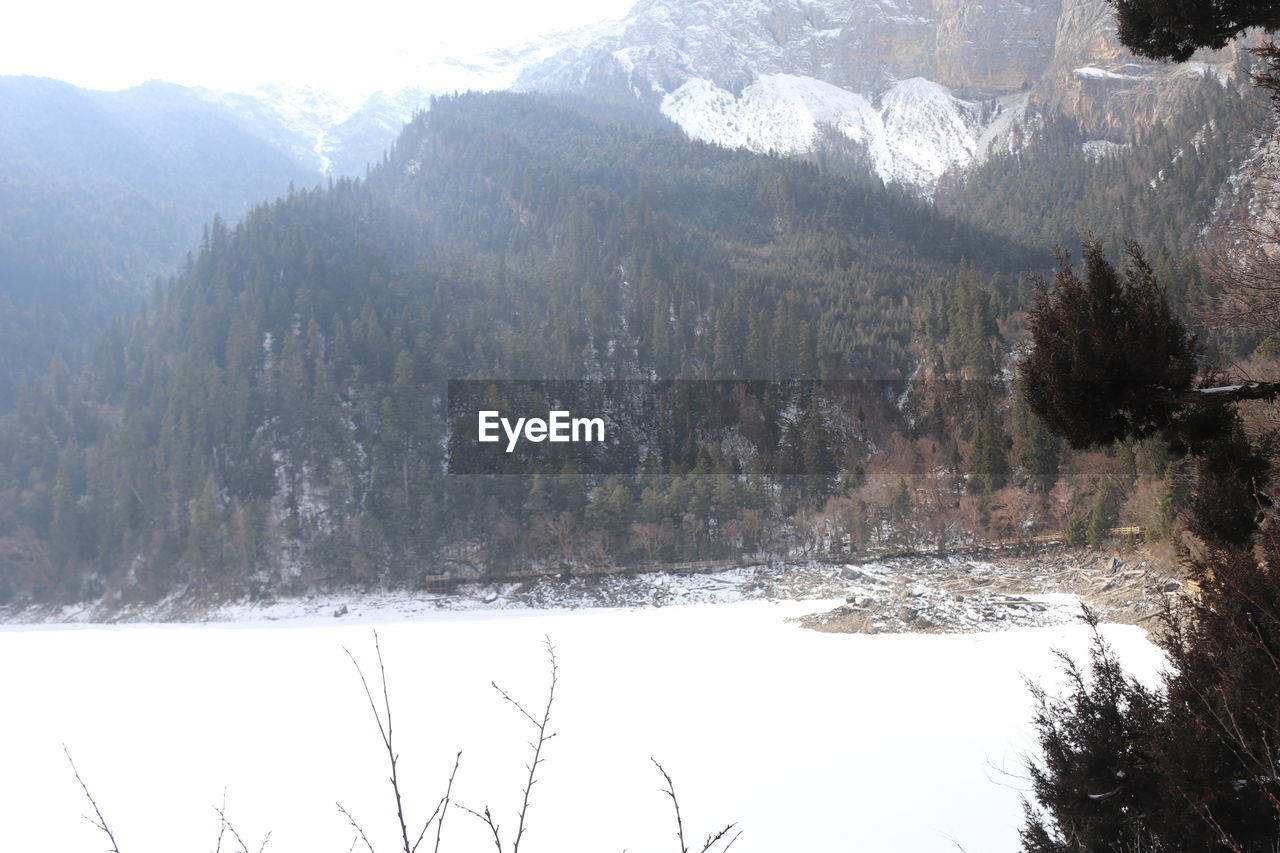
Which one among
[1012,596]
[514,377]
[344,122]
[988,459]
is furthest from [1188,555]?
[344,122]

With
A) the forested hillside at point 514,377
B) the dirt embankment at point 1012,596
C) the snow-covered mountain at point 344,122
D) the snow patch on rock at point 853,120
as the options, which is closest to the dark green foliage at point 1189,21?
the dirt embankment at point 1012,596

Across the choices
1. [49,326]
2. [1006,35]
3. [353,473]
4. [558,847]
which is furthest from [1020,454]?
[1006,35]

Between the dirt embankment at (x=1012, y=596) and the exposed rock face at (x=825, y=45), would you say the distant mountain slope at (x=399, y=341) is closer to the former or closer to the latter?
the dirt embankment at (x=1012, y=596)

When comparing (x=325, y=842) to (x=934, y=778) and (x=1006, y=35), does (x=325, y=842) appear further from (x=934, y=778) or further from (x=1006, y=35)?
(x=1006, y=35)

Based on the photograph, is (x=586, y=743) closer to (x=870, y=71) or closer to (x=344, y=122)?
(x=870, y=71)

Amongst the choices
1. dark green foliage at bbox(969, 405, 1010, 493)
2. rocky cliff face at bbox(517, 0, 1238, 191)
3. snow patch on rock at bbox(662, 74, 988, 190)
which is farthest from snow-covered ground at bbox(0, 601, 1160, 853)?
snow patch on rock at bbox(662, 74, 988, 190)
